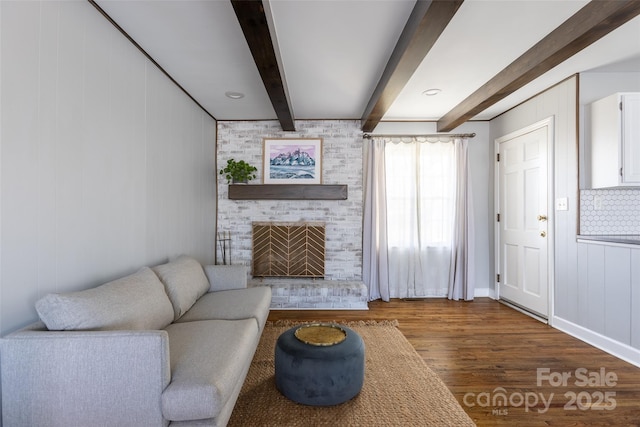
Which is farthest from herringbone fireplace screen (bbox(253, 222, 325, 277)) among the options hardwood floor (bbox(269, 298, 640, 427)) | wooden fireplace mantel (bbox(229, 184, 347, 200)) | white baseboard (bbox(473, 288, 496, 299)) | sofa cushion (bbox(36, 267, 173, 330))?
white baseboard (bbox(473, 288, 496, 299))

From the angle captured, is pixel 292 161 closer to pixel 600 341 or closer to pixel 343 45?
pixel 343 45

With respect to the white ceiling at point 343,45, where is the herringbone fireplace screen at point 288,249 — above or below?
below

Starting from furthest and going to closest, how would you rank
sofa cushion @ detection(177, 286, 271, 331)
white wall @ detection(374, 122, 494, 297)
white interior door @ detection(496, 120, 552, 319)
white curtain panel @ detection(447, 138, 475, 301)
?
1. white wall @ detection(374, 122, 494, 297)
2. white curtain panel @ detection(447, 138, 475, 301)
3. white interior door @ detection(496, 120, 552, 319)
4. sofa cushion @ detection(177, 286, 271, 331)

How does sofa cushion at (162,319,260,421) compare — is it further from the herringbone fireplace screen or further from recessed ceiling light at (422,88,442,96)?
recessed ceiling light at (422,88,442,96)

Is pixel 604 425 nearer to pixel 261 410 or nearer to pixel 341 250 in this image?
pixel 261 410

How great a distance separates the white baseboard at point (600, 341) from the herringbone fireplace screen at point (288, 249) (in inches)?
105

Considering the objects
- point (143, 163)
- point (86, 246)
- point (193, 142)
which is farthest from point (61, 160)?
point (193, 142)

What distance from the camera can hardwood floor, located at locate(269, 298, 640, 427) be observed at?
1733 millimetres

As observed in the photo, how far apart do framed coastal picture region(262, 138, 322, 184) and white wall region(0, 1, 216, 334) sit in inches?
55.3

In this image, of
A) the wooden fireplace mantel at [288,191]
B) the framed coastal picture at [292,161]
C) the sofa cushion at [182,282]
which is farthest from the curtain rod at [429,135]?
the sofa cushion at [182,282]

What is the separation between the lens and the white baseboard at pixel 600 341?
2277 mm

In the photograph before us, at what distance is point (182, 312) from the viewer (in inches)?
82.6

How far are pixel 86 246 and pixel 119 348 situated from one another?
89 centimetres

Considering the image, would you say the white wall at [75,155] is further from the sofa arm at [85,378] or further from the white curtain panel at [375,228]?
the white curtain panel at [375,228]
